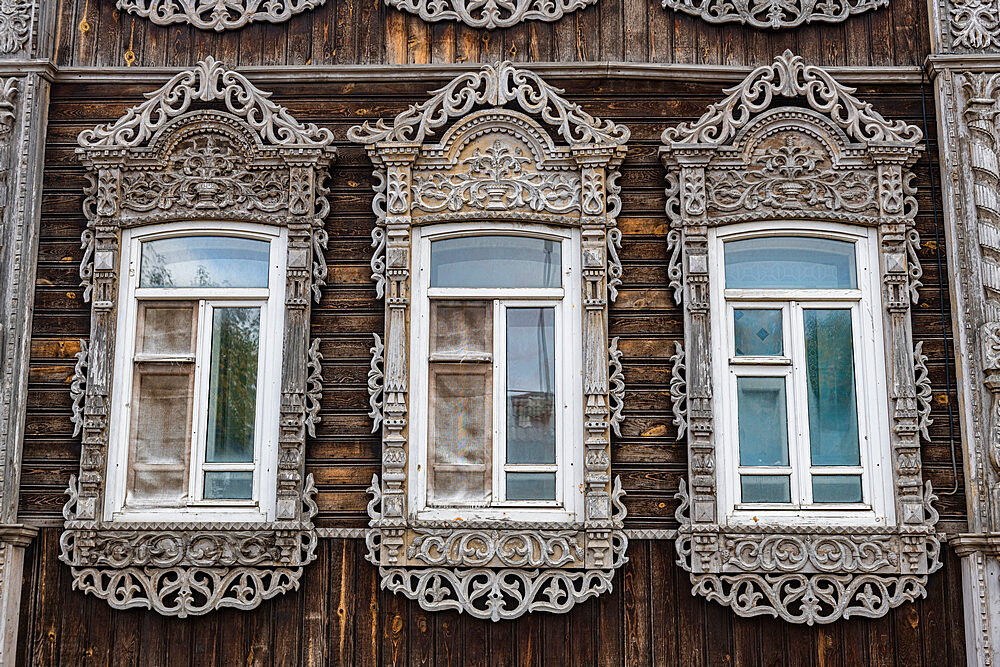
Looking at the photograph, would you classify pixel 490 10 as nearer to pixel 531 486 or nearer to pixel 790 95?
pixel 790 95

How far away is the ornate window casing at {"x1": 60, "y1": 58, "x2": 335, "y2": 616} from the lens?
6.48m

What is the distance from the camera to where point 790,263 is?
271 inches

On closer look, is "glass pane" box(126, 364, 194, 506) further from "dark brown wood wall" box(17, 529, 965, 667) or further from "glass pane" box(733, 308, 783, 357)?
"glass pane" box(733, 308, 783, 357)

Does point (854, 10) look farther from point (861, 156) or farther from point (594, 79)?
point (594, 79)

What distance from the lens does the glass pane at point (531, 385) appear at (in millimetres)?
6695

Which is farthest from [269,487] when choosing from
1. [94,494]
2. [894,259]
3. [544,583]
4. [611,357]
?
[894,259]

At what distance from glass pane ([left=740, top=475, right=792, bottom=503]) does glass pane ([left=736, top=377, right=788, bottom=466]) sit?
0.28 ft

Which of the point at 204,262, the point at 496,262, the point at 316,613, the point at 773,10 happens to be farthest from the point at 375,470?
the point at 773,10

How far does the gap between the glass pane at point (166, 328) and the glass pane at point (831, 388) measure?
12.7ft

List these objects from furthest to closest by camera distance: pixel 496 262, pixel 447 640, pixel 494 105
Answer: pixel 494 105, pixel 496 262, pixel 447 640

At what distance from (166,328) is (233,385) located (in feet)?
1.90

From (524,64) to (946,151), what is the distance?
273cm

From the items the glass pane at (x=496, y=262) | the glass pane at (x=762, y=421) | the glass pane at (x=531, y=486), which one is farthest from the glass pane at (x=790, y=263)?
the glass pane at (x=531, y=486)

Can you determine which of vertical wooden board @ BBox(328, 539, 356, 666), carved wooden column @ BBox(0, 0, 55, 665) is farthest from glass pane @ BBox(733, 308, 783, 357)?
carved wooden column @ BBox(0, 0, 55, 665)
